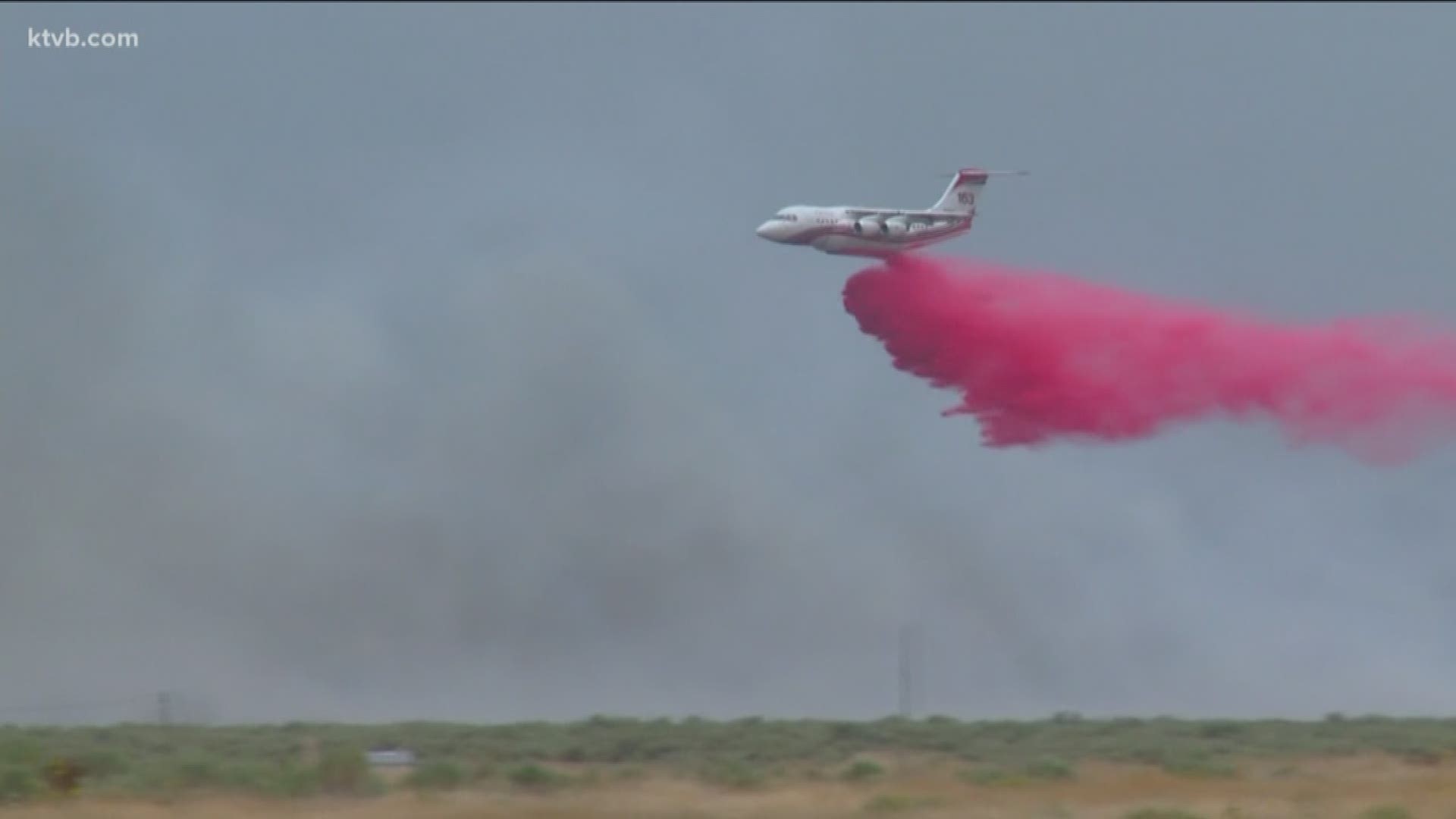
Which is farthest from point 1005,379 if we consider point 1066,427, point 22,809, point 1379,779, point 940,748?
point 22,809

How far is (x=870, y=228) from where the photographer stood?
167 feet

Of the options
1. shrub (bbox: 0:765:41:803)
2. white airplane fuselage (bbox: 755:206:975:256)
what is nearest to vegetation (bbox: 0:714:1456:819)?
shrub (bbox: 0:765:41:803)

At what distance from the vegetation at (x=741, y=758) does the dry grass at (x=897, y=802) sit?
14cm

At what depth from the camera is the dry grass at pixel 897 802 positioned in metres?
27.8

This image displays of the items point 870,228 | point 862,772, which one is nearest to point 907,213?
point 870,228

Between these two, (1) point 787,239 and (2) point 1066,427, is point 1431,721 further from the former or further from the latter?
(1) point 787,239

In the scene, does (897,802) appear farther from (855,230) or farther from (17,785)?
(855,230)

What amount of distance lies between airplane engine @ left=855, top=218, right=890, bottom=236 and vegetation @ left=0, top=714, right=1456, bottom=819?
1101 centimetres

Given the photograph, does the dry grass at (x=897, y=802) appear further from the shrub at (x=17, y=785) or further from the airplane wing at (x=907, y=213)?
the airplane wing at (x=907, y=213)

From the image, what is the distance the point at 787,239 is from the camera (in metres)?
51.4

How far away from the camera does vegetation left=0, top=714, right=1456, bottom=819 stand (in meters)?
31.3

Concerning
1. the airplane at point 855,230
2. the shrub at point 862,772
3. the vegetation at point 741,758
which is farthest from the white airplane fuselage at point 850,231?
the shrub at point 862,772

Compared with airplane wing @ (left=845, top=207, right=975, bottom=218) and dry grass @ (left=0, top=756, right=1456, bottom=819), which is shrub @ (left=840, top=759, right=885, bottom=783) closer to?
dry grass @ (left=0, top=756, right=1456, bottom=819)

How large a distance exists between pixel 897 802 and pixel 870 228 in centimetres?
2386
